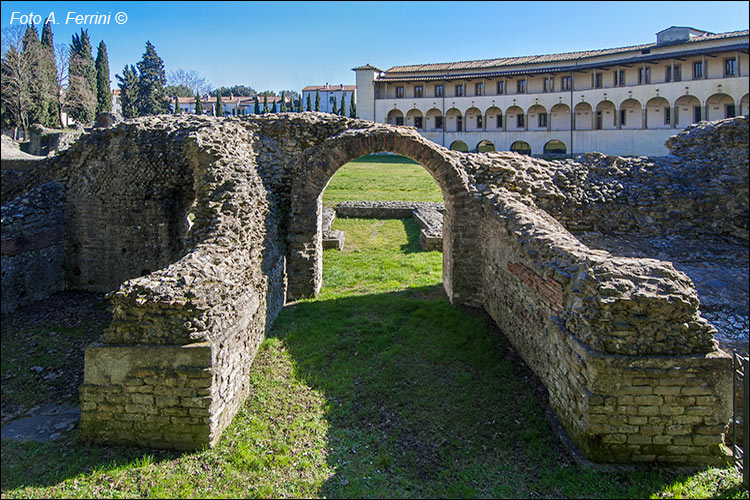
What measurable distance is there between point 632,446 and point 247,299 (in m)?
4.57

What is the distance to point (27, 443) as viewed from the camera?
4.96 meters

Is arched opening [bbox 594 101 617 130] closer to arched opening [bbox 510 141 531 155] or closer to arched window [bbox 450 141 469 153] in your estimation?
arched opening [bbox 510 141 531 155]

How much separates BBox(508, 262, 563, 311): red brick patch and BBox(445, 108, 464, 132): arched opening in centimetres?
4170

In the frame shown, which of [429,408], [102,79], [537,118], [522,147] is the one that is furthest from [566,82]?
[429,408]

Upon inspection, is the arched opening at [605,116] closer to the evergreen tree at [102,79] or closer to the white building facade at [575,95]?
the white building facade at [575,95]

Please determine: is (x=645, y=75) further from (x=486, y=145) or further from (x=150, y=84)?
(x=150, y=84)

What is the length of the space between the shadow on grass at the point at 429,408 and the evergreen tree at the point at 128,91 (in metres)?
35.2

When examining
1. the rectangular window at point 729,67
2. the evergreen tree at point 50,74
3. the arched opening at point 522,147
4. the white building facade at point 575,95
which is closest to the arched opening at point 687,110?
the white building facade at point 575,95

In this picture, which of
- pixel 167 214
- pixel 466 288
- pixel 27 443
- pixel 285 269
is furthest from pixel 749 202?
pixel 27 443

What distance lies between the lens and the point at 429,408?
5.77 m

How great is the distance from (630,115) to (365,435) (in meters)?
41.9

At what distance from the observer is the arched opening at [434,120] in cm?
4658

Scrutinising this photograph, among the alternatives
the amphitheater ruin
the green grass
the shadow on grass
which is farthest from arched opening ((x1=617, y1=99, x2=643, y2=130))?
the shadow on grass

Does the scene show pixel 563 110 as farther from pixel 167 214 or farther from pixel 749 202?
pixel 167 214
